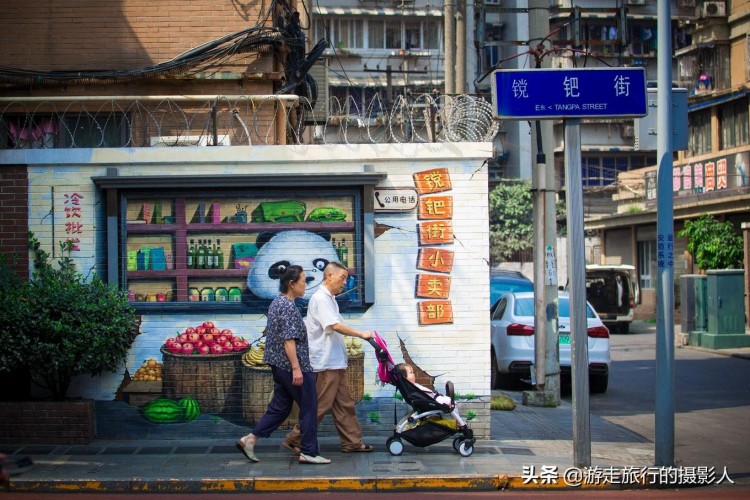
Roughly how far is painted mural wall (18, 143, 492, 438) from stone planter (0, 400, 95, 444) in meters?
0.44

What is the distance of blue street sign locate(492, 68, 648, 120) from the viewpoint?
833 cm

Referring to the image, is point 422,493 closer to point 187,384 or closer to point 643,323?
point 187,384

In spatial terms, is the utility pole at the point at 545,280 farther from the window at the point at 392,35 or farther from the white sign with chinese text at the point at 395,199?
the window at the point at 392,35

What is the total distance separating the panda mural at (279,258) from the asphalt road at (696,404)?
4347 millimetres

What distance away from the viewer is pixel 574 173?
8.44 meters

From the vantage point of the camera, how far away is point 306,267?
394 inches

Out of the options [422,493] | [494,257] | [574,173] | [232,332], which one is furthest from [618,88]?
[494,257]

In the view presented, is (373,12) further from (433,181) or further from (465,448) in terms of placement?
(465,448)

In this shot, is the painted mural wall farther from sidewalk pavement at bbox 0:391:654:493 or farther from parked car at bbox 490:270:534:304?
parked car at bbox 490:270:534:304

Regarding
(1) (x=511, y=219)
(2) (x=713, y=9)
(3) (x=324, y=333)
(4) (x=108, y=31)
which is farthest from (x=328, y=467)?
(1) (x=511, y=219)

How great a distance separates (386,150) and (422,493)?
3.85 m

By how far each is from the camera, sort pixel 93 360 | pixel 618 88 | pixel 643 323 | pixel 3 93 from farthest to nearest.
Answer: pixel 643 323 < pixel 3 93 < pixel 93 360 < pixel 618 88

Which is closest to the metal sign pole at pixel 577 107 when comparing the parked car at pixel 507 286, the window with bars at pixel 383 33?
the parked car at pixel 507 286

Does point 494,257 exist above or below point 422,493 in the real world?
above
